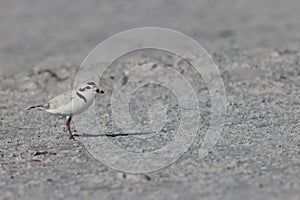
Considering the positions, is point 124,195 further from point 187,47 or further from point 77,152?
point 187,47

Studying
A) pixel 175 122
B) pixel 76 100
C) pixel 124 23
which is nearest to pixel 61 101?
pixel 76 100

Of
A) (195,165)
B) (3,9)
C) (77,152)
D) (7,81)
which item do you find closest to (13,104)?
(7,81)

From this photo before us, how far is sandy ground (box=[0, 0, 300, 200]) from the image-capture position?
6.14 m

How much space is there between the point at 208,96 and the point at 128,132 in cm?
237

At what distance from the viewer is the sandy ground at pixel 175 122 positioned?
20.2 ft

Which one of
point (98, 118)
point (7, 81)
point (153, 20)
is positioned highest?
point (153, 20)

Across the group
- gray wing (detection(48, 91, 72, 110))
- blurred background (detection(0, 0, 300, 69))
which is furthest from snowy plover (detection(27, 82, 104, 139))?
blurred background (detection(0, 0, 300, 69))

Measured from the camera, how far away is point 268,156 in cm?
692

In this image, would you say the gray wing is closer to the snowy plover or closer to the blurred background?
the snowy plover

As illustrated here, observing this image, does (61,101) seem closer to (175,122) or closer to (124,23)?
(175,122)

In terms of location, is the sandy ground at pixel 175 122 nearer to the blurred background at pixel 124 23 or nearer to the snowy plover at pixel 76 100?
the blurred background at pixel 124 23

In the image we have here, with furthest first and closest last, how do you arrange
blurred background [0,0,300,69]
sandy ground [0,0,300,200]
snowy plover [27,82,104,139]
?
blurred background [0,0,300,69], snowy plover [27,82,104,139], sandy ground [0,0,300,200]

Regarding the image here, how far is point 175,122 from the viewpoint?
880cm

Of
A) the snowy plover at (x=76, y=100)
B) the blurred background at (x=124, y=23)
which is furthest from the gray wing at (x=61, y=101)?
the blurred background at (x=124, y=23)
